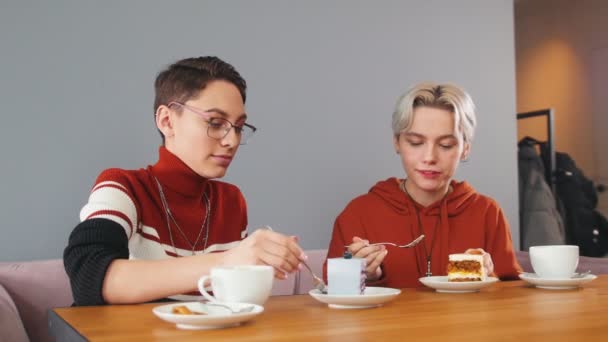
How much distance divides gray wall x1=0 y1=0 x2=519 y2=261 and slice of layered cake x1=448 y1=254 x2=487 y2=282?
1.34 m

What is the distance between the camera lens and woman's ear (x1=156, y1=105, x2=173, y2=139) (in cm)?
174

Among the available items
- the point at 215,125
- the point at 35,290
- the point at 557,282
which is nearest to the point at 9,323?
the point at 35,290

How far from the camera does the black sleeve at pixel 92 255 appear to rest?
4.33 ft

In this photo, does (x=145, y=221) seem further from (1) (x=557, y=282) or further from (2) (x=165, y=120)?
(1) (x=557, y=282)

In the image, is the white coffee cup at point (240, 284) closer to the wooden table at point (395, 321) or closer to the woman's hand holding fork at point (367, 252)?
the wooden table at point (395, 321)

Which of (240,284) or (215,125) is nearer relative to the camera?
(240,284)

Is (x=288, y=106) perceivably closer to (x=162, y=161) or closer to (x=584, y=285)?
(x=162, y=161)

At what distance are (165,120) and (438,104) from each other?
848 mm

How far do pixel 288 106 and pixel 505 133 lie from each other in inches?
47.3

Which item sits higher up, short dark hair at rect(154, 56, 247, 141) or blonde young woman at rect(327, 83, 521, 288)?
short dark hair at rect(154, 56, 247, 141)

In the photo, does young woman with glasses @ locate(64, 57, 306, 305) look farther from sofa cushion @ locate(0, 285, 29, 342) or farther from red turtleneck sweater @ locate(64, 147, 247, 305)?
sofa cushion @ locate(0, 285, 29, 342)

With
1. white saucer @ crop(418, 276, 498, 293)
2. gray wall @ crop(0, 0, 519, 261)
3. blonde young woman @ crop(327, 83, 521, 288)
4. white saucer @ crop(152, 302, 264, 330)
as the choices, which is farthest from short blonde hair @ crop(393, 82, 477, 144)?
white saucer @ crop(152, 302, 264, 330)

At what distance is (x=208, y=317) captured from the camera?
981mm

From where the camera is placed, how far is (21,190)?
2.35 meters
